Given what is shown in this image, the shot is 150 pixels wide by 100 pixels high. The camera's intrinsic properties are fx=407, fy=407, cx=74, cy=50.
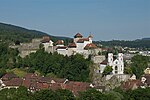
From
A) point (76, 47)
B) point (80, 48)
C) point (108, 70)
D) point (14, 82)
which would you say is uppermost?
point (76, 47)

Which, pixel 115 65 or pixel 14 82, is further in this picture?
pixel 115 65

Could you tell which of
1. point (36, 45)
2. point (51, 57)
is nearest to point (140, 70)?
point (51, 57)

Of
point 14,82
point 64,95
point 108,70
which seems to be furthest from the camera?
point 108,70

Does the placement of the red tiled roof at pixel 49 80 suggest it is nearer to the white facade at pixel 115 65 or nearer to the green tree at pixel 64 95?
the white facade at pixel 115 65

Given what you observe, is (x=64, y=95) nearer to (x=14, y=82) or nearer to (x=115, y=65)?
(x=14, y=82)

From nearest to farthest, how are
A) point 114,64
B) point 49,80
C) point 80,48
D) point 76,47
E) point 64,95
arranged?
point 64,95 < point 49,80 < point 114,64 < point 80,48 < point 76,47

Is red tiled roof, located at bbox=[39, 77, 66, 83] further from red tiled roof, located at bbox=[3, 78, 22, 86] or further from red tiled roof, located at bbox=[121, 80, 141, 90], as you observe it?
red tiled roof, located at bbox=[121, 80, 141, 90]

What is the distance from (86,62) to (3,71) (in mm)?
12186

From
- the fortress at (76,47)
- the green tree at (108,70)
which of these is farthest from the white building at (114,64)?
the fortress at (76,47)

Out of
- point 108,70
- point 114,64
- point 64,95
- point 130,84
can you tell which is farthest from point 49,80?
point 64,95

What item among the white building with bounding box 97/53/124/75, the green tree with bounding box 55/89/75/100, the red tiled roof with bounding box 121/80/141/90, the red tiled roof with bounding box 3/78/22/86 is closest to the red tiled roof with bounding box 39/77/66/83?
the red tiled roof with bounding box 3/78/22/86

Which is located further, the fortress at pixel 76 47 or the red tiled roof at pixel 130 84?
the fortress at pixel 76 47

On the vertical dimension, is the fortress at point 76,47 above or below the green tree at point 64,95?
above

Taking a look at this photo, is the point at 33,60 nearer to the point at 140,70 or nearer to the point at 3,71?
the point at 3,71
